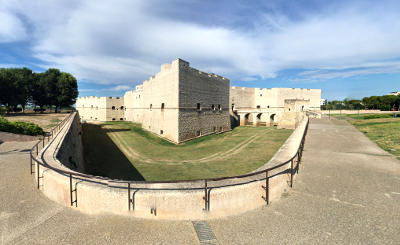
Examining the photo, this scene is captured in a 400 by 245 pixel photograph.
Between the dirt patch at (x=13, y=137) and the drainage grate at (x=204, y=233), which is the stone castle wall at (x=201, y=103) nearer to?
the dirt patch at (x=13, y=137)

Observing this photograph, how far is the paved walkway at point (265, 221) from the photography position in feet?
11.6

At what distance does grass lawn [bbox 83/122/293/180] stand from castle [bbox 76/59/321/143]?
259 cm

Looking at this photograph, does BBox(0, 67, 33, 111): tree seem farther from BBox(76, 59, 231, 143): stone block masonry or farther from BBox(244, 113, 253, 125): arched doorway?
BBox(244, 113, 253, 125): arched doorway

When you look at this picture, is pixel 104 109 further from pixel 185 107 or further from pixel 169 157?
pixel 169 157

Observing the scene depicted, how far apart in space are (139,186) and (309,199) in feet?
15.1

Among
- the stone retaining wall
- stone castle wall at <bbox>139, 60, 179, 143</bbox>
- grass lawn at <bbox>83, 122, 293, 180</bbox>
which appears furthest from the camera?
stone castle wall at <bbox>139, 60, 179, 143</bbox>

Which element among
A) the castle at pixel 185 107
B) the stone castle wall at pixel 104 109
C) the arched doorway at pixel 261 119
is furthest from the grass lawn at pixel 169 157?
the stone castle wall at pixel 104 109

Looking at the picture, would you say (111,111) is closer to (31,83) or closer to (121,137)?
(31,83)

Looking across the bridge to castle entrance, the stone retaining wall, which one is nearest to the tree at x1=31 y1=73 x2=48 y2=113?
the bridge to castle entrance

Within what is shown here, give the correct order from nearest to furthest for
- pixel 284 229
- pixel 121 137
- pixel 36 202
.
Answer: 1. pixel 284 229
2. pixel 36 202
3. pixel 121 137

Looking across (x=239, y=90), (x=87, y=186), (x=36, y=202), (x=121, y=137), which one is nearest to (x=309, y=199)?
(x=87, y=186)

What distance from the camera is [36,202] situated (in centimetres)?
491

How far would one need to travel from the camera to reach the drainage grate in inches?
136

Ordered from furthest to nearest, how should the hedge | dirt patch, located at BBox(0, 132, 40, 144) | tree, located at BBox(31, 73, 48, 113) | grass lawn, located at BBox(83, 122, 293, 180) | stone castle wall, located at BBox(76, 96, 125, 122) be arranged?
stone castle wall, located at BBox(76, 96, 125, 122)
tree, located at BBox(31, 73, 48, 113)
the hedge
dirt patch, located at BBox(0, 132, 40, 144)
grass lawn, located at BBox(83, 122, 293, 180)
